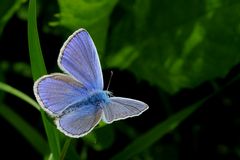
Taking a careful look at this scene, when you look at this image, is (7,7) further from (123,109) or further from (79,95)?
(123,109)

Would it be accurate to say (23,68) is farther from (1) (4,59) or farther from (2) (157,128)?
(2) (157,128)

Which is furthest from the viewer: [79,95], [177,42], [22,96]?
[177,42]

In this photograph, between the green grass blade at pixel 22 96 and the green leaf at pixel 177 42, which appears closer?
the green grass blade at pixel 22 96

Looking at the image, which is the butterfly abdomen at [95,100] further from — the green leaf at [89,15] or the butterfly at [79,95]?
the green leaf at [89,15]

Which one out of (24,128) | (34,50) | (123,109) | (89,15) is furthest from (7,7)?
(123,109)

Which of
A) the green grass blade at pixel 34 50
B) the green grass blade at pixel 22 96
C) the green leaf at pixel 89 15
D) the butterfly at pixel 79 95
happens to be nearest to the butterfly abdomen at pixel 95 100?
the butterfly at pixel 79 95

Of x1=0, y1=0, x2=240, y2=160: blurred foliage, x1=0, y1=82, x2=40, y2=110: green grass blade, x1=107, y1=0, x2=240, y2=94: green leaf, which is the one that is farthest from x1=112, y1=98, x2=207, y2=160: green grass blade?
x1=0, y1=82, x2=40, y2=110: green grass blade
